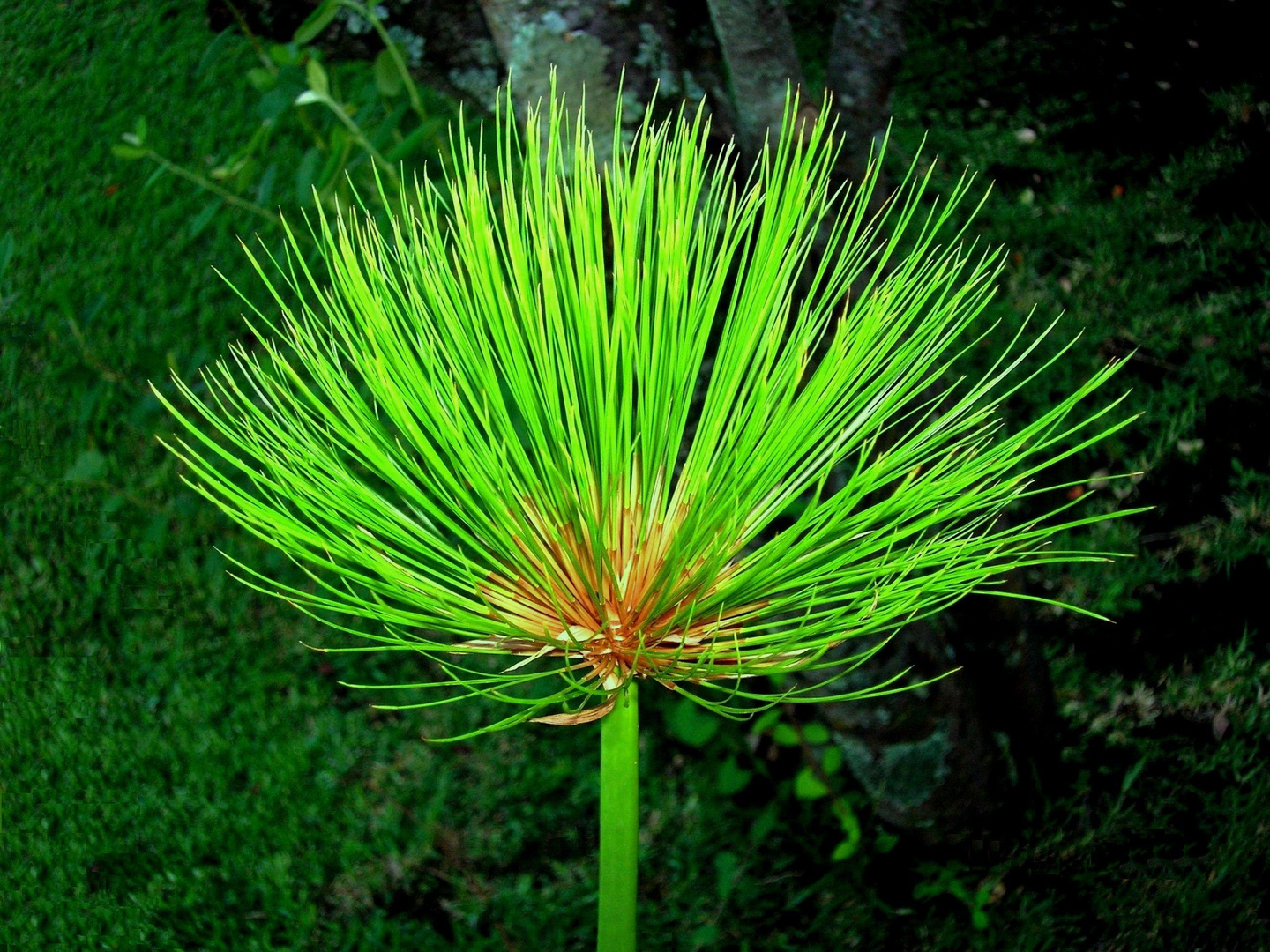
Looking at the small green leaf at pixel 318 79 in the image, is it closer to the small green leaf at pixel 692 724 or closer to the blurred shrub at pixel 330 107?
the blurred shrub at pixel 330 107

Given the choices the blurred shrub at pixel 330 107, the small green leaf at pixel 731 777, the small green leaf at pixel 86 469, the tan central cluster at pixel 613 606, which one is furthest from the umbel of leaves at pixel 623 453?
the small green leaf at pixel 86 469

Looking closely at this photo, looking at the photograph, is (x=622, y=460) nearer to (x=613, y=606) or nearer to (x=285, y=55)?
(x=613, y=606)

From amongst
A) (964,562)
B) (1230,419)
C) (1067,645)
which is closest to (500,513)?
(964,562)

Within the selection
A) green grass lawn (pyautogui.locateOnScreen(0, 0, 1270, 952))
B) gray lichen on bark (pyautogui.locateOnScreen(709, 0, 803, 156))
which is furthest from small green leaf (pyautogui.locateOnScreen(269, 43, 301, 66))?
gray lichen on bark (pyautogui.locateOnScreen(709, 0, 803, 156))

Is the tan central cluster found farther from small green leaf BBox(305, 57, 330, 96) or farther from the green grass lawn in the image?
the green grass lawn

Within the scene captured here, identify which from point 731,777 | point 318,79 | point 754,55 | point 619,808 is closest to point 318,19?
point 318,79
